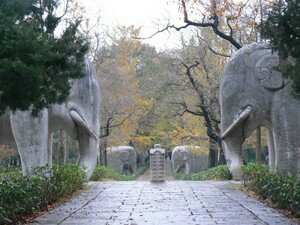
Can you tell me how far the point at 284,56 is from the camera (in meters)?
8.04

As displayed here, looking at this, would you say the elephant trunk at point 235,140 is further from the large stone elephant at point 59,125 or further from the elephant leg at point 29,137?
the elephant leg at point 29,137

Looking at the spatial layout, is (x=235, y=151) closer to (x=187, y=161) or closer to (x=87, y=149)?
(x=87, y=149)

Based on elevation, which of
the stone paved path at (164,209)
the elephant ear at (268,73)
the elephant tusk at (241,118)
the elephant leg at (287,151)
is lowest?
the stone paved path at (164,209)

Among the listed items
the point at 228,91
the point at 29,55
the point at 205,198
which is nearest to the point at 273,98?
the point at 228,91

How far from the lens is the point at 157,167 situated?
20891mm

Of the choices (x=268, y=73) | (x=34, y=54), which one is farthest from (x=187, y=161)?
(x=34, y=54)

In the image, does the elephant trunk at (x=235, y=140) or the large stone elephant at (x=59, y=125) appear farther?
the elephant trunk at (x=235, y=140)

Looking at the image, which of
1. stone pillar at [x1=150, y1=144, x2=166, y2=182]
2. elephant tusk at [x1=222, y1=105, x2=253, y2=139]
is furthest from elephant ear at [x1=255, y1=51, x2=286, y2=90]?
stone pillar at [x1=150, y1=144, x2=166, y2=182]

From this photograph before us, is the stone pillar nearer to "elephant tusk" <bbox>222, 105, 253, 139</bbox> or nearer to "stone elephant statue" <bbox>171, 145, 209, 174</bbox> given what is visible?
"elephant tusk" <bbox>222, 105, 253, 139</bbox>

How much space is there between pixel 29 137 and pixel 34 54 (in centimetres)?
659

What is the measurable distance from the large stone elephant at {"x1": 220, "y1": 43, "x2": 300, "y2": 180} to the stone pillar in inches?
230

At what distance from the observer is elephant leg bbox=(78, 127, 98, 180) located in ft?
49.6

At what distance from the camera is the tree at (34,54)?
24.0 ft

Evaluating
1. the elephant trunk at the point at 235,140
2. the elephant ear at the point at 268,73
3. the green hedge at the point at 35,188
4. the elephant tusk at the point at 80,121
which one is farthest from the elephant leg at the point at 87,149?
the elephant ear at the point at 268,73
